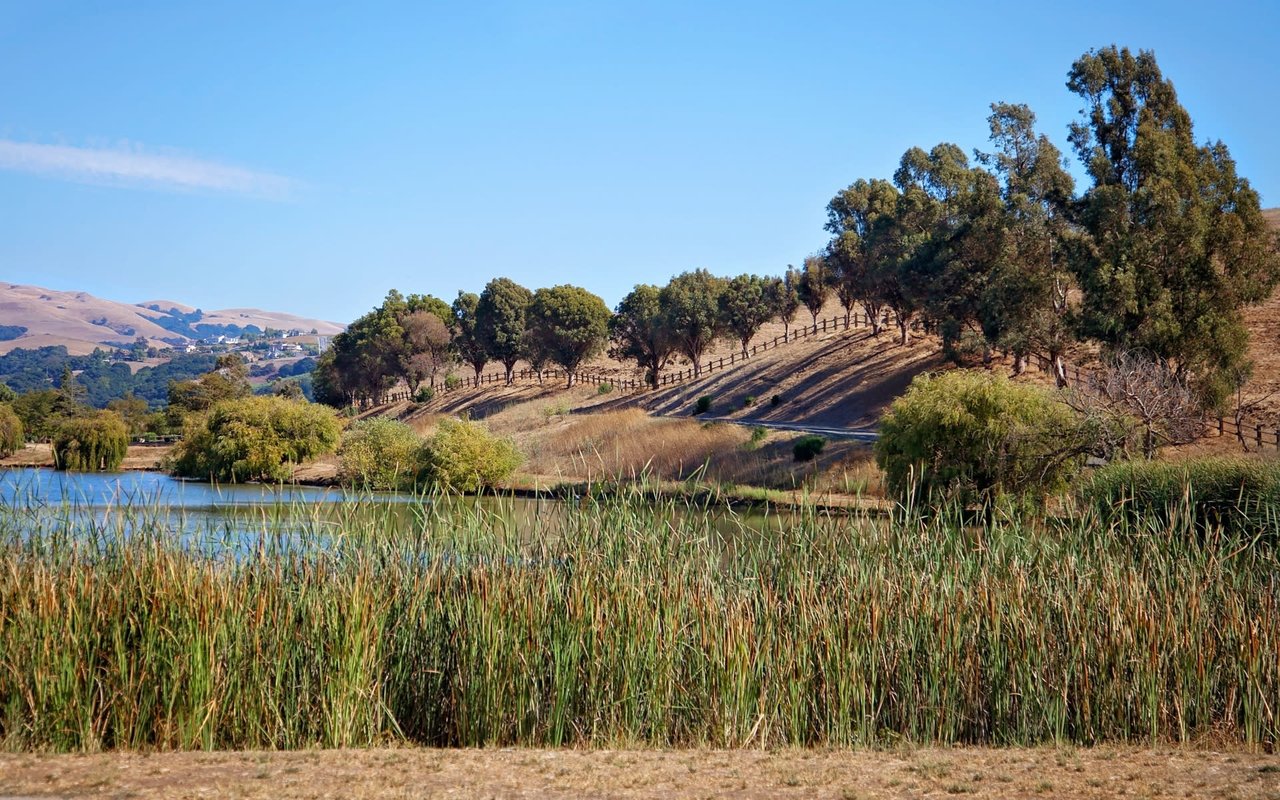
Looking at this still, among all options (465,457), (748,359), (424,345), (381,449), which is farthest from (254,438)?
(424,345)

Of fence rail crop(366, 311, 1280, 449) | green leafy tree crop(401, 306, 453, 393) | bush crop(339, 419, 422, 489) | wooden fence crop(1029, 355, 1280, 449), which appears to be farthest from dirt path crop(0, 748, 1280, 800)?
green leafy tree crop(401, 306, 453, 393)

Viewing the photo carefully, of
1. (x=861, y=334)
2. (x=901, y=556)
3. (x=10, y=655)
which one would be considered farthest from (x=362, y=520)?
(x=861, y=334)

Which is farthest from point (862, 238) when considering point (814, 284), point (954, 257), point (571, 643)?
point (571, 643)

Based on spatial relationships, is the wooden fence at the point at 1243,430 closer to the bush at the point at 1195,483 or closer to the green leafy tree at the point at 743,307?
the bush at the point at 1195,483

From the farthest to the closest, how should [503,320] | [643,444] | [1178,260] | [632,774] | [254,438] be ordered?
[503,320]
[254,438]
[643,444]
[1178,260]
[632,774]

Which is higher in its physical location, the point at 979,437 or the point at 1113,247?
the point at 1113,247

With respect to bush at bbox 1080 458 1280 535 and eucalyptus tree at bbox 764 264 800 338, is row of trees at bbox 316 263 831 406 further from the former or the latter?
bush at bbox 1080 458 1280 535

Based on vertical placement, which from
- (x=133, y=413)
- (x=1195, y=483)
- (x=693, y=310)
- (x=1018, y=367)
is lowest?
(x=1195, y=483)

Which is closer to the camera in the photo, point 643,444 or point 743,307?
point 643,444

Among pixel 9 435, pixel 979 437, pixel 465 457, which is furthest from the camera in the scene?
pixel 9 435

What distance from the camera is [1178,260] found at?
4022 centimetres

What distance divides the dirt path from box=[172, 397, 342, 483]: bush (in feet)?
132

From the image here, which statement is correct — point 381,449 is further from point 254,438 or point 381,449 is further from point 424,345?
point 424,345

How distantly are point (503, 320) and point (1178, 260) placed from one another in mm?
59084
